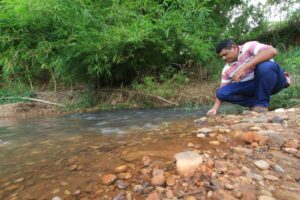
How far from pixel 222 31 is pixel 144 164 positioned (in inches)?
224

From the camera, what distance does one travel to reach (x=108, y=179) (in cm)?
156

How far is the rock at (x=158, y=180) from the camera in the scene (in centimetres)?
147

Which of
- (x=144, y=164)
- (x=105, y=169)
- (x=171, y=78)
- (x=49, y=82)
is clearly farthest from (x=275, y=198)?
(x=49, y=82)

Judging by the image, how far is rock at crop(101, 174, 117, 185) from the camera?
5.05 ft

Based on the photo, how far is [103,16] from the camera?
188 inches

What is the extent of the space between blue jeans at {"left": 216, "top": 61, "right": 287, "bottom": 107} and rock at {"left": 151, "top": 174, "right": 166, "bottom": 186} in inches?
74.6

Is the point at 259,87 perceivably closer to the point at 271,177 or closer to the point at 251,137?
the point at 251,137

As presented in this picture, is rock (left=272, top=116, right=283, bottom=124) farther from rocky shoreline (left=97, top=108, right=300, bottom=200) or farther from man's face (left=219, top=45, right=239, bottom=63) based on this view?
man's face (left=219, top=45, right=239, bottom=63)

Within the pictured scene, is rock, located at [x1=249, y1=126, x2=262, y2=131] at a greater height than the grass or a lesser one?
greater

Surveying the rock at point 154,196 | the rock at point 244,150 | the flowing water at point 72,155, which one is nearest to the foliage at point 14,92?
the flowing water at point 72,155

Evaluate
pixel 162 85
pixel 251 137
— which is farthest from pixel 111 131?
pixel 162 85

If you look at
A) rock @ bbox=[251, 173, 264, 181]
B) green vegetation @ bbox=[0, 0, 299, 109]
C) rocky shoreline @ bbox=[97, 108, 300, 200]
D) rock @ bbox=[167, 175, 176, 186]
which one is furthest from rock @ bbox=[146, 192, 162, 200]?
green vegetation @ bbox=[0, 0, 299, 109]

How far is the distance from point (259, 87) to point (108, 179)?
2.04 meters

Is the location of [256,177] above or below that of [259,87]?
below
